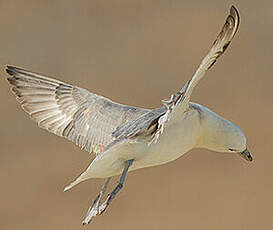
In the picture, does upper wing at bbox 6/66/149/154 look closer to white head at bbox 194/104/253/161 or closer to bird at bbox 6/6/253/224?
bird at bbox 6/6/253/224

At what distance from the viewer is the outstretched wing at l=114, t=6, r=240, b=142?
1.12 m

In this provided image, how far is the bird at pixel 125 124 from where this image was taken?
123cm

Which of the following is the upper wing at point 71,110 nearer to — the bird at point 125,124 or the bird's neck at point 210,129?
the bird at point 125,124

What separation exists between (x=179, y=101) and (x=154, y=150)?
0.67 ft

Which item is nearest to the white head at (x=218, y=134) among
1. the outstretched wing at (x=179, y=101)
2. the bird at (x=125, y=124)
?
the bird at (x=125, y=124)

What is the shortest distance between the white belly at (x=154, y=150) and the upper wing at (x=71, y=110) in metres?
0.12

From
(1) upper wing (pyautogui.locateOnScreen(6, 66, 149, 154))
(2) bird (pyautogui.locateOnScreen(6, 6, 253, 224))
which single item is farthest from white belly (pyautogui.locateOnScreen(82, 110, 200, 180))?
(1) upper wing (pyautogui.locateOnScreen(6, 66, 149, 154))

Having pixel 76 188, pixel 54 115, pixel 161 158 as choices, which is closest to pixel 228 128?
pixel 161 158

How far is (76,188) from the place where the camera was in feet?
10.6

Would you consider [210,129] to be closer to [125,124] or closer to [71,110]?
[125,124]

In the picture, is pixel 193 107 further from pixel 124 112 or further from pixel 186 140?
pixel 124 112

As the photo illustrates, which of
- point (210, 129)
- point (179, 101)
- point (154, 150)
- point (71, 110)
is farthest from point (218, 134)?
point (71, 110)

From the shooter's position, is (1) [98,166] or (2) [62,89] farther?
(2) [62,89]

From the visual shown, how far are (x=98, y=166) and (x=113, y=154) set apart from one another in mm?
40
